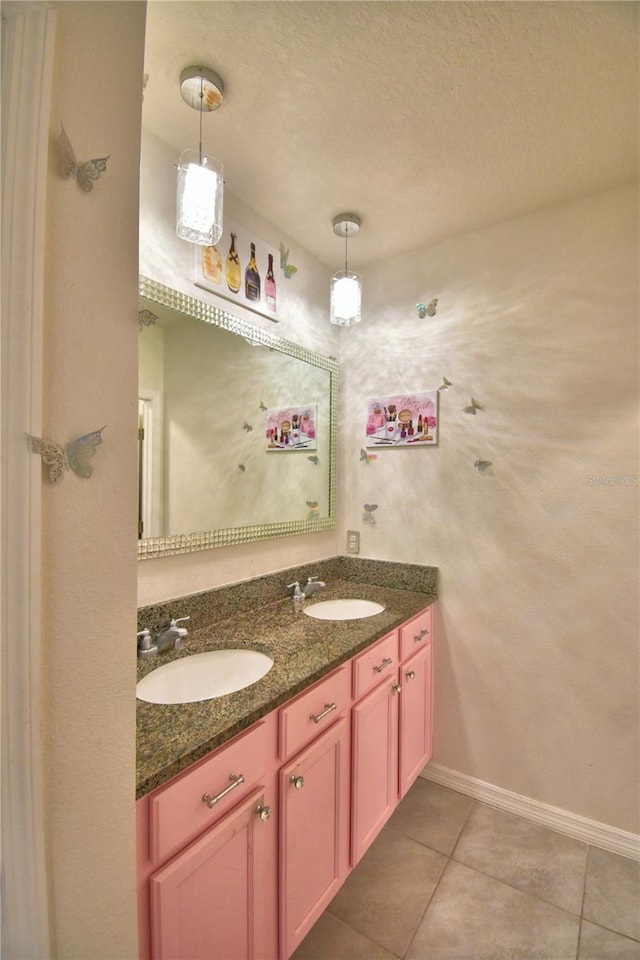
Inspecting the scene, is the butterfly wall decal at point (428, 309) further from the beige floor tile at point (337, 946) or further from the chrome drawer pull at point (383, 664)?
the beige floor tile at point (337, 946)

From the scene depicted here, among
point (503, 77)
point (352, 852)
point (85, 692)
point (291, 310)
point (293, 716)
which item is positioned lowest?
point (352, 852)

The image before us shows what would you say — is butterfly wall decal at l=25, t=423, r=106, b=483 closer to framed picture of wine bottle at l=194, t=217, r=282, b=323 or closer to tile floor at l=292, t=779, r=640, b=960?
framed picture of wine bottle at l=194, t=217, r=282, b=323

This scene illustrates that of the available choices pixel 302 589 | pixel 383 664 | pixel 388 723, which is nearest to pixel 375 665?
pixel 383 664

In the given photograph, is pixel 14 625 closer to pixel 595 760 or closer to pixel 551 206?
pixel 595 760

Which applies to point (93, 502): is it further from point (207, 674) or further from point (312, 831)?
point (312, 831)

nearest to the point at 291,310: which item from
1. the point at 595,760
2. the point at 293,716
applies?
the point at 293,716

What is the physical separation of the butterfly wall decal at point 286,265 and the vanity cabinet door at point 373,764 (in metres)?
1.78

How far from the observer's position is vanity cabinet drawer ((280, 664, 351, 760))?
109cm

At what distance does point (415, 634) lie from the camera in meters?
1.80

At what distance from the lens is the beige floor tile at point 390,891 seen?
134 centimetres

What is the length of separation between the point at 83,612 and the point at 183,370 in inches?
42.7

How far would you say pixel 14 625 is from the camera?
0.48m

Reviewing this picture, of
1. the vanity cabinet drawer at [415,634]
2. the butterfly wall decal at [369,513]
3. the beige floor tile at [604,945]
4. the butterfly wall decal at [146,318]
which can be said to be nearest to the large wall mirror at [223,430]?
the butterfly wall decal at [146,318]

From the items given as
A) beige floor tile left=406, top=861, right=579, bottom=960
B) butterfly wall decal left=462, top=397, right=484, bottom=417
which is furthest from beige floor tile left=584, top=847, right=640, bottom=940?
butterfly wall decal left=462, top=397, right=484, bottom=417
